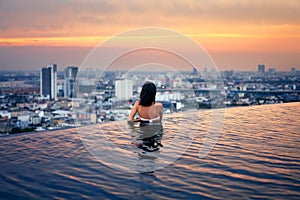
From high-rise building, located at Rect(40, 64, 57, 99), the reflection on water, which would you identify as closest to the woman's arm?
the reflection on water

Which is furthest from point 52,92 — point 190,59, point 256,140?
point 256,140

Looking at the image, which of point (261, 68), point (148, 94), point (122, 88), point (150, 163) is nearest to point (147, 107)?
point (148, 94)

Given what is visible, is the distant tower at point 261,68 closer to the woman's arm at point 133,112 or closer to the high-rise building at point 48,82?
the high-rise building at point 48,82

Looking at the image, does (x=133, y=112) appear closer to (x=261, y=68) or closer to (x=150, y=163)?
(x=150, y=163)

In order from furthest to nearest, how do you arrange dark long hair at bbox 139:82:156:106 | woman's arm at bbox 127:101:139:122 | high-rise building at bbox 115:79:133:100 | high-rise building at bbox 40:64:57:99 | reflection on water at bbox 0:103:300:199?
high-rise building at bbox 40:64:57:99
woman's arm at bbox 127:101:139:122
high-rise building at bbox 115:79:133:100
dark long hair at bbox 139:82:156:106
reflection on water at bbox 0:103:300:199

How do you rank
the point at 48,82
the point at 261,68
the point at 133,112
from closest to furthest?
1. the point at 133,112
2. the point at 48,82
3. the point at 261,68

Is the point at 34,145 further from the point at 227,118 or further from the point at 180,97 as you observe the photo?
the point at 227,118

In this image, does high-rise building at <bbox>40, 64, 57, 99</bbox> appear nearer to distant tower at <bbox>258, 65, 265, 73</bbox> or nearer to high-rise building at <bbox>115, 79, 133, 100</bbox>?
high-rise building at <bbox>115, 79, 133, 100</bbox>

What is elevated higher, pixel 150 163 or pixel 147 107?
pixel 147 107
